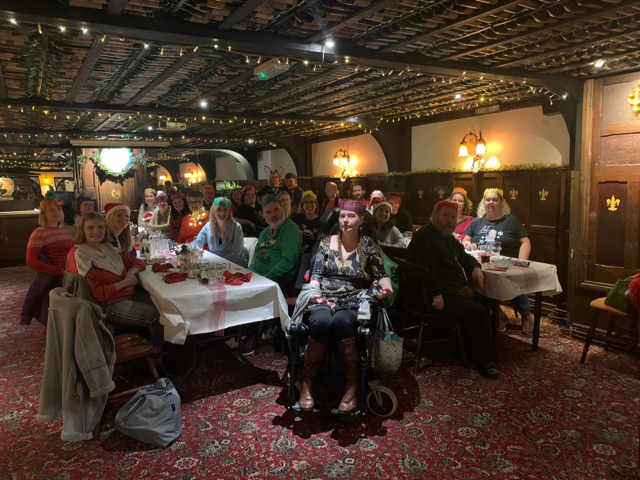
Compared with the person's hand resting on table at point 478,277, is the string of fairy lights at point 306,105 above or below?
above

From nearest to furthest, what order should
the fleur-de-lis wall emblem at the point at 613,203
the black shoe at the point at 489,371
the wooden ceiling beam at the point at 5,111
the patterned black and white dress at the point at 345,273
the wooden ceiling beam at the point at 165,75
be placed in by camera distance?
the patterned black and white dress at the point at 345,273, the black shoe at the point at 489,371, the wooden ceiling beam at the point at 165,75, the fleur-de-lis wall emblem at the point at 613,203, the wooden ceiling beam at the point at 5,111

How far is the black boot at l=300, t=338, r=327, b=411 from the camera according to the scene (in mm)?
3121

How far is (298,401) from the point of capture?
319cm

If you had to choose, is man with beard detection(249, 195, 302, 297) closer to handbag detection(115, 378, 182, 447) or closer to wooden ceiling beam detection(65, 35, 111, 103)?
handbag detection(115, 378, 182, 447)

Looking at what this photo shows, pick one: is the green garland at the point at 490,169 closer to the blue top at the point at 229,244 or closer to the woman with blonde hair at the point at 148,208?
the blue top at the point at 229,244

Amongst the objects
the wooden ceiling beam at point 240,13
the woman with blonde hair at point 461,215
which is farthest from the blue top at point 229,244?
the woman with blonde hair at point 461,215

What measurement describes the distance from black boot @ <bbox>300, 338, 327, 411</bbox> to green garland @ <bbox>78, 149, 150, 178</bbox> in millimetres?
9283

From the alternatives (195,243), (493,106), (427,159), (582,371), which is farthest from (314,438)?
(427,159)

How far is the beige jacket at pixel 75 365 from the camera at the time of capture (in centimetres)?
274

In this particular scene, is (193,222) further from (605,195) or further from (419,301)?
(605,195)

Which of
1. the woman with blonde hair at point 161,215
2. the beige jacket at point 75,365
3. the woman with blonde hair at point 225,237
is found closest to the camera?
the beige jacket at point 75,365

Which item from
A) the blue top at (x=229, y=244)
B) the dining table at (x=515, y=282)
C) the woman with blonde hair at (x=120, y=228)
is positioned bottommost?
the dining table at (x=515, y=282)

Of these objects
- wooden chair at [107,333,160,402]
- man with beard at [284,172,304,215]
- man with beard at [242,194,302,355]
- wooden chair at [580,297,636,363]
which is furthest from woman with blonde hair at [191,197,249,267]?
wooden chair at [580,297,636,363]

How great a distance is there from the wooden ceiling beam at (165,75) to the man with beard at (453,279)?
2.73 m
